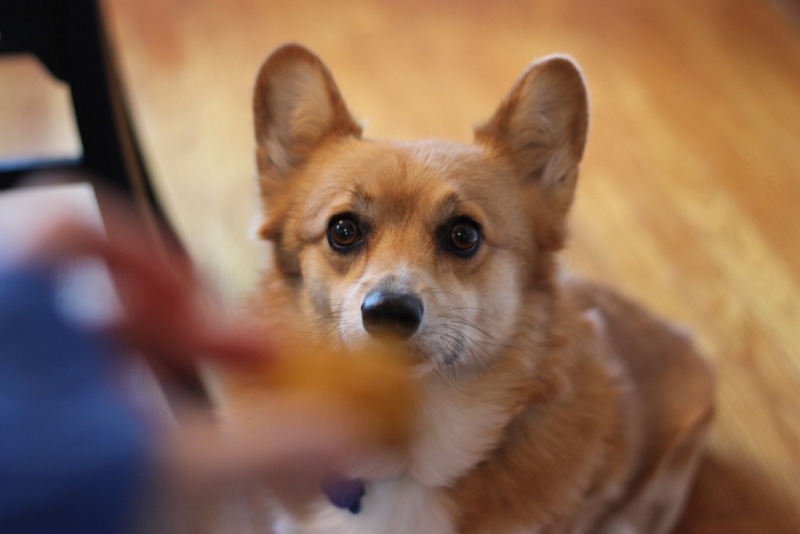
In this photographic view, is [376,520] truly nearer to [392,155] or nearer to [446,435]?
[446,435]

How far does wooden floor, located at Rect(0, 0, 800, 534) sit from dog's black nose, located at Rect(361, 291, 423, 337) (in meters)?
1.02

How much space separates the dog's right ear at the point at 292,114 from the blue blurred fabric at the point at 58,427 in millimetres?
620

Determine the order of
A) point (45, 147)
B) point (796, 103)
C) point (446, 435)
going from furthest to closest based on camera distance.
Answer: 1. point (796, 103)
2. point (45, 147)
3. point (446, 435)

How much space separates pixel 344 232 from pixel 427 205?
16 cm

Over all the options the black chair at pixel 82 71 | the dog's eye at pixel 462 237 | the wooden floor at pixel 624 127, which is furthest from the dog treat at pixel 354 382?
the wooden floor at pixel 624 127

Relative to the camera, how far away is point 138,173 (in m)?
1.83

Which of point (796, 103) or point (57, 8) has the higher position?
point (796, 103)

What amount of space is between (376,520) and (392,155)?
2.19 feet

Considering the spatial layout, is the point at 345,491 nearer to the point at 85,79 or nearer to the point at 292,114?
the point at 292,114

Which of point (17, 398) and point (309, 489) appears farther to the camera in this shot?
point (309, 489)

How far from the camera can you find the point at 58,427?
2.90 ft

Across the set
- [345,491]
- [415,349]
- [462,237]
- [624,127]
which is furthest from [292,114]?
[624,127]

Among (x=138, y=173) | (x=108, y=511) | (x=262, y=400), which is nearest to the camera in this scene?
(x=108, y=511)

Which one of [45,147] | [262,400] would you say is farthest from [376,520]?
[45,147]
